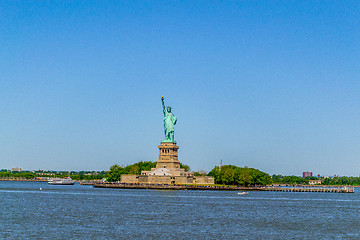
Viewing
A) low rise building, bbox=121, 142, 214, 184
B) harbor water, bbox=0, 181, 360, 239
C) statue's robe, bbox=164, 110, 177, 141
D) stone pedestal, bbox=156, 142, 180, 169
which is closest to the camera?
harbor water, bbox=0, 181, 360, 239

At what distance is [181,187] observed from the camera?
118438mm

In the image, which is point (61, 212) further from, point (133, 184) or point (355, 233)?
point (133, 184)

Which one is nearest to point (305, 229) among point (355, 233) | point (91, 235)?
point (355, 233)

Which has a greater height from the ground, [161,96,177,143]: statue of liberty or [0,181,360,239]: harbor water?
[161,96,177,143]: statue of liberty

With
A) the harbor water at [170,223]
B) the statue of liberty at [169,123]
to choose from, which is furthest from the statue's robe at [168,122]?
the harbor water at [170,223]

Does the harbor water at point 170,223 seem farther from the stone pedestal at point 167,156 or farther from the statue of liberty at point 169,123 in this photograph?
the statue of liberty at point 169,123

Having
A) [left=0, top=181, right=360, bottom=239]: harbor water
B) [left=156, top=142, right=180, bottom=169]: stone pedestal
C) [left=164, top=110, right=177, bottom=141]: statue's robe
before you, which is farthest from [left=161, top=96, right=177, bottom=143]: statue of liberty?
[left=0, top=181, right=360, bottom=239]: harbor water

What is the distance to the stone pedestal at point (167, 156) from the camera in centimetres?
12788

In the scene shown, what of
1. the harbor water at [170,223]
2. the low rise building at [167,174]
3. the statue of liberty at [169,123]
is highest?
the statue of liberty at [169,123]

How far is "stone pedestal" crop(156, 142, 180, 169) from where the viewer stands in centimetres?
12788

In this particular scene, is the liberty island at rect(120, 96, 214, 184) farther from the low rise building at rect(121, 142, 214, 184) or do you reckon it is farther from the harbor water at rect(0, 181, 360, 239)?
the harbor water at rect(0, 181, 360, 239)

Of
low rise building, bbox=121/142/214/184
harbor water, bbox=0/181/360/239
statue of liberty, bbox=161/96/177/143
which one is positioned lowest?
harbor water, bbox=0/181/360/239

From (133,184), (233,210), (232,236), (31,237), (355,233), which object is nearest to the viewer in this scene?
(31,237)

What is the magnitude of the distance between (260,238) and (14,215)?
2385 centimetres
